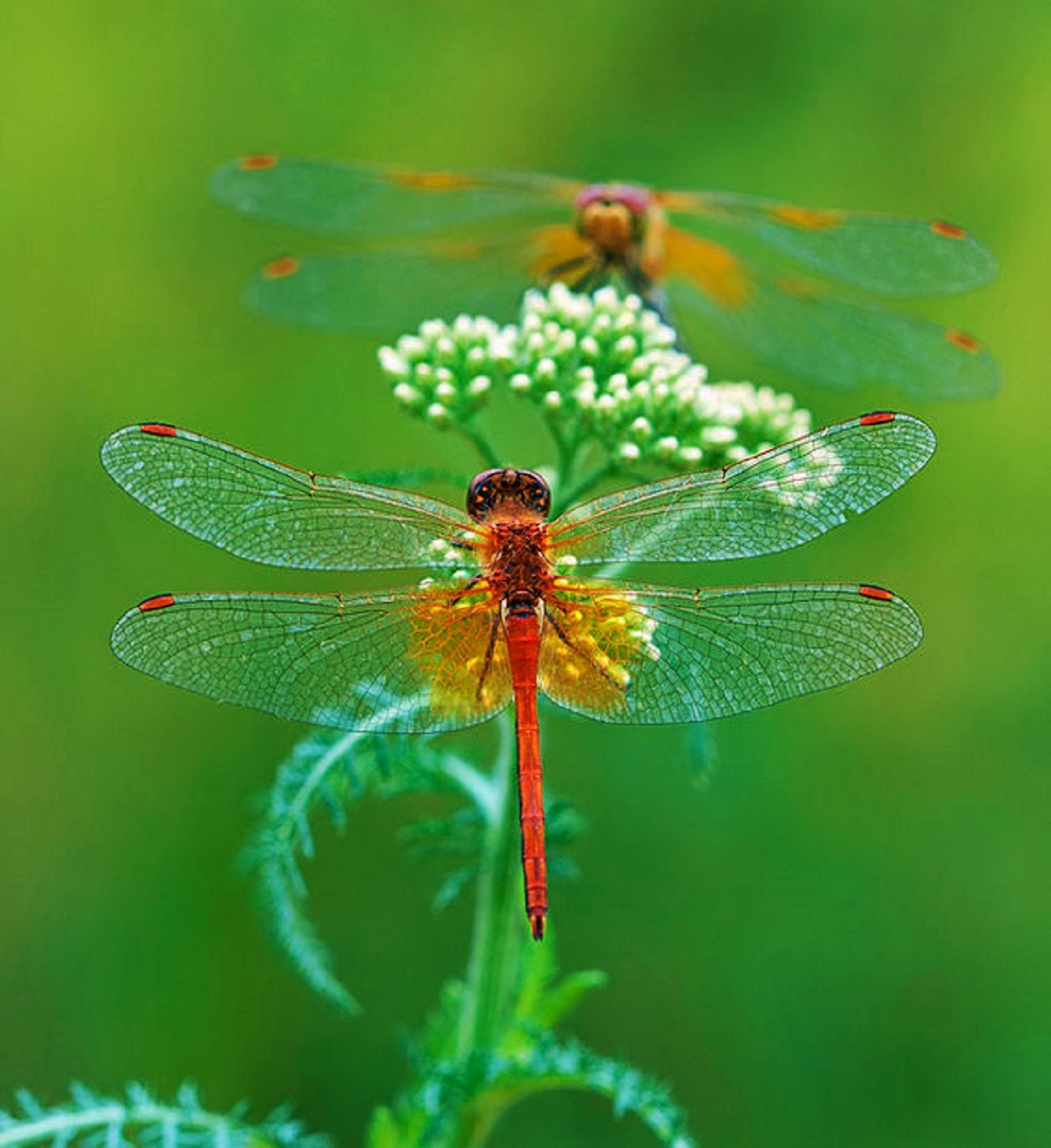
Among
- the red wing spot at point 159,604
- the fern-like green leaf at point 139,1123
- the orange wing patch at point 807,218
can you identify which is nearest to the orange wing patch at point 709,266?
the orange wing patch at point 807,218

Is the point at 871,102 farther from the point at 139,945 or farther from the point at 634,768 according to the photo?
the point at 139,945

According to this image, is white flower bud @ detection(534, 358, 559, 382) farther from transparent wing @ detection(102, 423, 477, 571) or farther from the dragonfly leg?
Result: the dragonfly leg

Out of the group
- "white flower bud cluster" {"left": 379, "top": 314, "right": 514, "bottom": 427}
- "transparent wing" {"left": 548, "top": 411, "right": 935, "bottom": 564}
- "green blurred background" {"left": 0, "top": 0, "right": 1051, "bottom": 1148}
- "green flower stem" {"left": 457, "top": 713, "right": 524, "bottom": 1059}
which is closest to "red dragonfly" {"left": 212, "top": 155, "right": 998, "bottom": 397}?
"white flower bud cluster" {"left": 379, "top": 314, "right": 514, "bottom": 427}

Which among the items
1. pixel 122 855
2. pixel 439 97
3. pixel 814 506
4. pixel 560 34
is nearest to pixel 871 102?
pixel 560 34

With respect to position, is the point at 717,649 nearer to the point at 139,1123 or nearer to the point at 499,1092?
the point at 499,1092

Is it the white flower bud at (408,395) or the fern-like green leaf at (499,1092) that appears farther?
the white flower bud at (408,395)

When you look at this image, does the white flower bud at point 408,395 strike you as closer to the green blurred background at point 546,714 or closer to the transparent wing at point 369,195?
the transparent wing at point 369,195
